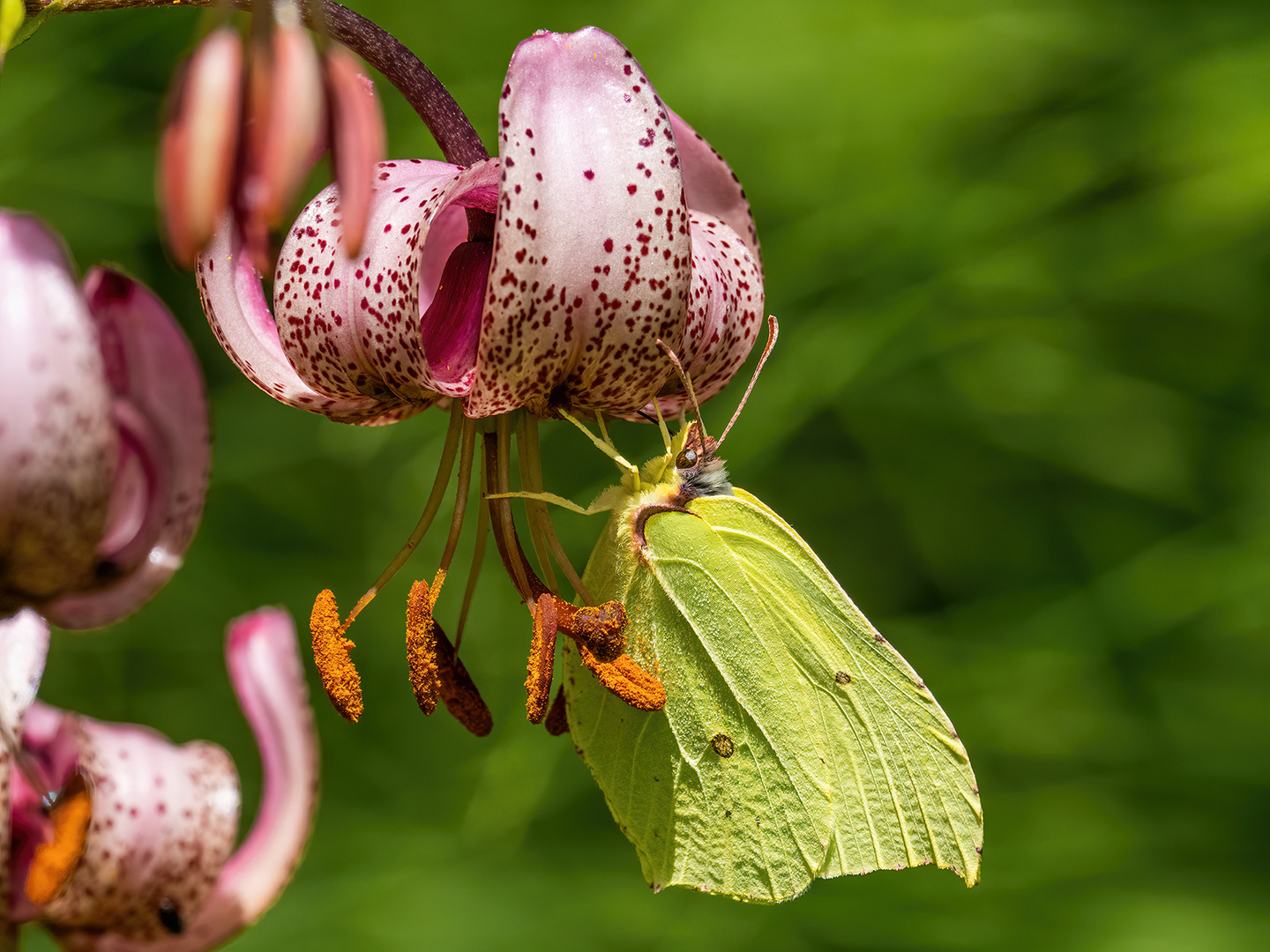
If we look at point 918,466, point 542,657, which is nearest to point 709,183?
point 542,657

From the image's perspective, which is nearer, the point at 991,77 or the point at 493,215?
the point at 493,215

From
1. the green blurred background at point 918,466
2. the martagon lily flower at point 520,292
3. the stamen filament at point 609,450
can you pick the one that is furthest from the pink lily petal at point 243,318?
the green blurred background at point 918,466

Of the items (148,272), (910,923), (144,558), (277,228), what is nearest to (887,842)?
(144,558)

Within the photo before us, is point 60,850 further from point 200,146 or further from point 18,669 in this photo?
point 200,146

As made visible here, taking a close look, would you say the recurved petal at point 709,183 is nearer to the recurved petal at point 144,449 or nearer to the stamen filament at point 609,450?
the stamen filament at point 609,450

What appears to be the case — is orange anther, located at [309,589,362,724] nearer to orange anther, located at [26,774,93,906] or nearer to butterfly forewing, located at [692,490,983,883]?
orange anther, located at [26,774,93,906]

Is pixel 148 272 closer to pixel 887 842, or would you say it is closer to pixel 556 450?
pixel 556 450
